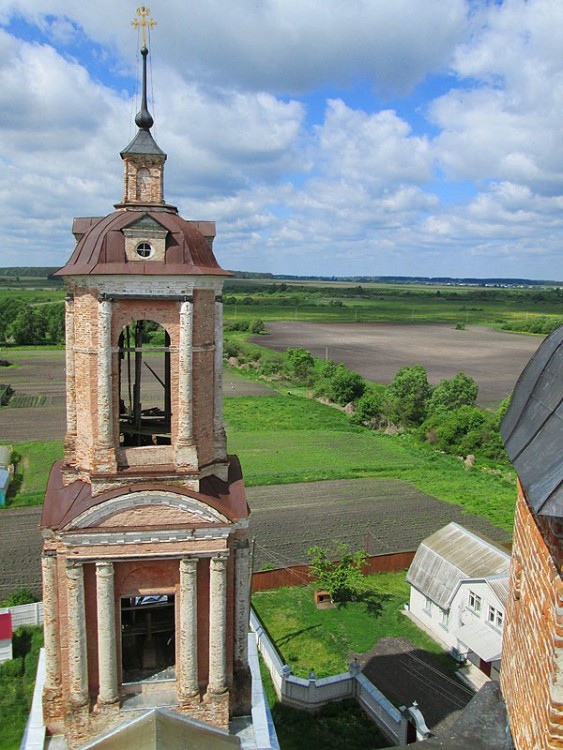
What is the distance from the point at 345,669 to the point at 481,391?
52.6m

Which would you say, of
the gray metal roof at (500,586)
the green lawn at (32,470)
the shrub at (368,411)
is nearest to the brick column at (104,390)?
the gray metal roof at (500,586)

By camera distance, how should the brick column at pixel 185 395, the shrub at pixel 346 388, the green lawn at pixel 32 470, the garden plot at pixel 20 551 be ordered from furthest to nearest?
the shrub at pixel 346 388 < the green lawn at pixel 32 470 < the garden plot at pixel 20 551 < the brick column at pixel 185 395

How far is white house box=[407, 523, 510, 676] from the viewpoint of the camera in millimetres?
19562

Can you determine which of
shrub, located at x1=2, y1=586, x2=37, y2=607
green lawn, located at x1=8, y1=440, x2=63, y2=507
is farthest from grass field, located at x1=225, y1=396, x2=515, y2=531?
shrub, located at x1=2, y1=586, x2=37, y2=607

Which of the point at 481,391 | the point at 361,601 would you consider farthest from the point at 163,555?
the point at 481,391

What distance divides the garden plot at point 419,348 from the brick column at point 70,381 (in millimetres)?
54630

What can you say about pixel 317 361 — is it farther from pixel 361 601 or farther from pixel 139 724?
pixel 139 724

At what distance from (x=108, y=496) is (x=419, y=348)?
9675 cm

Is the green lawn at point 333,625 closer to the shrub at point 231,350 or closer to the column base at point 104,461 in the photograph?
the column base at point 104,461

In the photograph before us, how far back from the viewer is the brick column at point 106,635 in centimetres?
1048

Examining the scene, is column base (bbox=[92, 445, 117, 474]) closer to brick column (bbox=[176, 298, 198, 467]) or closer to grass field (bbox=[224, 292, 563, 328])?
brick column (bbox=[176, 298, 198, 467])

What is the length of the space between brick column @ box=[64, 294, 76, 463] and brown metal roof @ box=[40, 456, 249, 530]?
0.47m

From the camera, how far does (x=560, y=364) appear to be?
230 inches

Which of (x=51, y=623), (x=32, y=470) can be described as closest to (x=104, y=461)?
(x=51, y=623)
